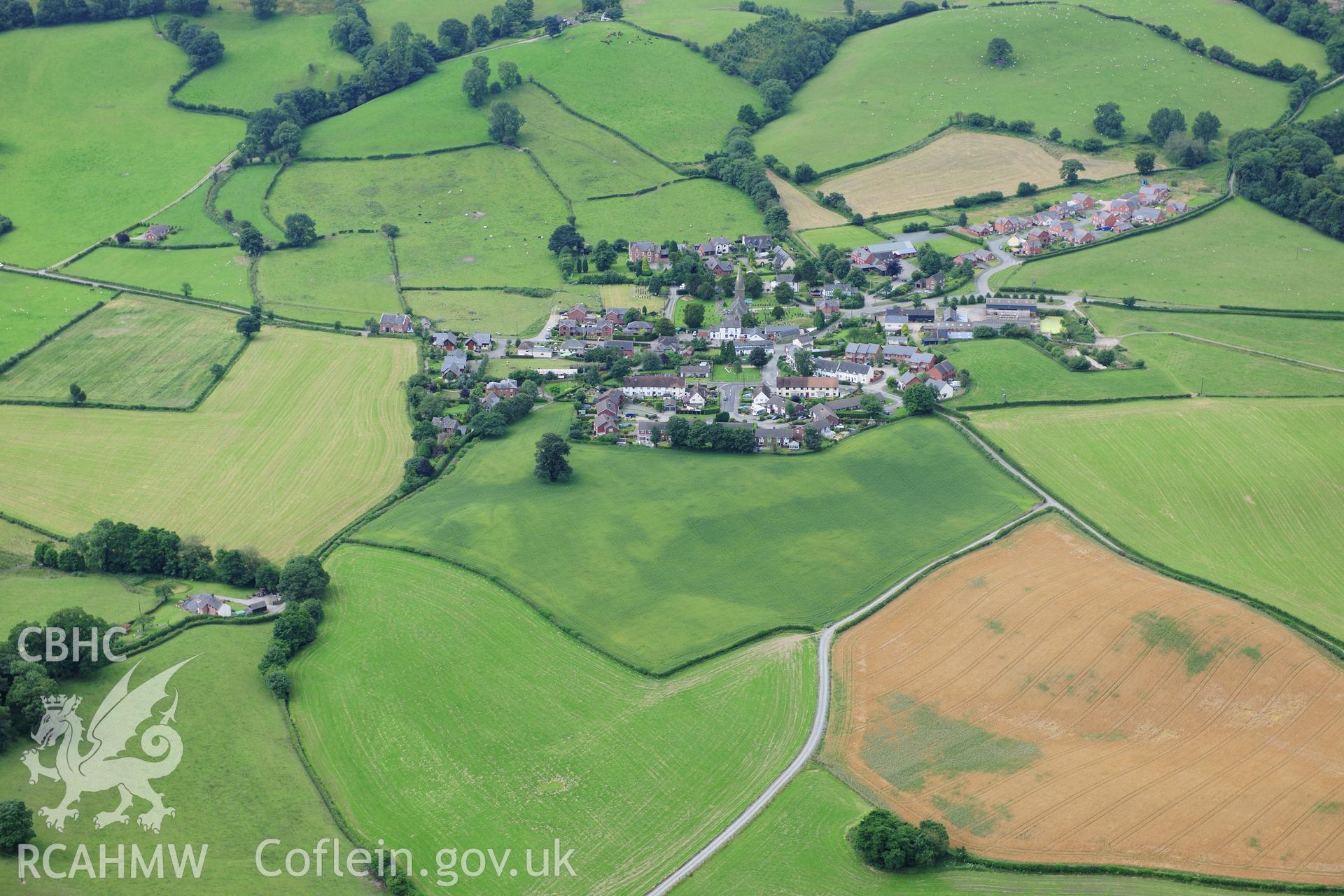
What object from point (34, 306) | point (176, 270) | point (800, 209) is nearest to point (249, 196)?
point (176, 270)

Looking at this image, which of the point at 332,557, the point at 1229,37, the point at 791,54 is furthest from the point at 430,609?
the point at 1229,37

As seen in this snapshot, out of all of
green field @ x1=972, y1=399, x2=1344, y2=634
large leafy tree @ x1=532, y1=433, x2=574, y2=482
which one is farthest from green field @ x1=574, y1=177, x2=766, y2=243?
large leafy tree @ x1=532, y1=433, x2=574, y2=482

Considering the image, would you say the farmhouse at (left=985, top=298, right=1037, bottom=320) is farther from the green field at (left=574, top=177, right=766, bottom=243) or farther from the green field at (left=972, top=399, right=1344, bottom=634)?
the green field at (left=574, top=177, right=766, bottom=243)

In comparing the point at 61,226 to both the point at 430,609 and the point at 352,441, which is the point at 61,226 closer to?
the point at 352,441

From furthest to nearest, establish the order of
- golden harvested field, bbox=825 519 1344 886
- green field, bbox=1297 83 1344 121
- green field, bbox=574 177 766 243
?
green field, bbox=1297 83 1344 121, green field, bbox=574 177 766 243, golden harvested field, bbox=825 519 1344 886

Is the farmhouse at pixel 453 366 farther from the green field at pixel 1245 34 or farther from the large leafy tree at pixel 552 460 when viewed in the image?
the green field at pixel 1245 34

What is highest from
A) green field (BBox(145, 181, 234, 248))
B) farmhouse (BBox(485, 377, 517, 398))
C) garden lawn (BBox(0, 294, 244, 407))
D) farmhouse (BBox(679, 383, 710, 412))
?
farmhouse (BBox(679, 383, 710, 412))
